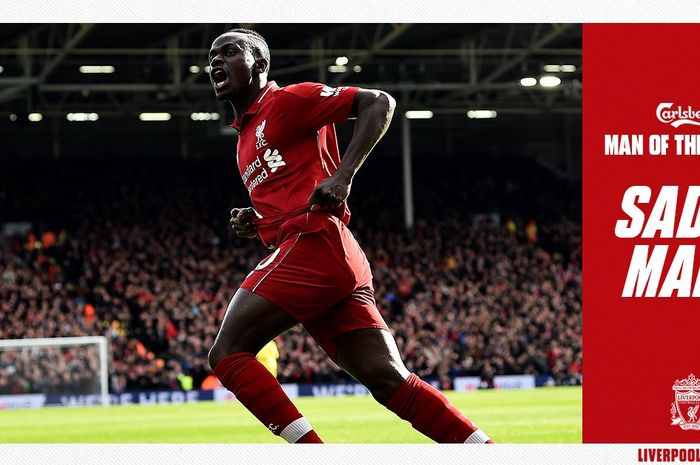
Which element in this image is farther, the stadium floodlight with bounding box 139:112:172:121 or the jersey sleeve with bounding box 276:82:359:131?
the stadium floodlight with bounding box 139:112:172:121

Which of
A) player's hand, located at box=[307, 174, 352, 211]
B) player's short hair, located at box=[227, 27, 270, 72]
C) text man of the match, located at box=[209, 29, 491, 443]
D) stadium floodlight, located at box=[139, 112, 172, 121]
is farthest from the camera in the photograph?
stadium floodlight, located at box=[139, 112, 172, 121]

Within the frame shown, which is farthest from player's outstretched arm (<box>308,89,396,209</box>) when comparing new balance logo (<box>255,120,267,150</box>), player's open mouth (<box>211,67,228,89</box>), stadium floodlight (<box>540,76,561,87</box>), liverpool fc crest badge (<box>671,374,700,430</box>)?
stadium floodlight (<box>540,76,561,87</box>)

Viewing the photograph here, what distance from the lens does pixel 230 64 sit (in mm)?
5863

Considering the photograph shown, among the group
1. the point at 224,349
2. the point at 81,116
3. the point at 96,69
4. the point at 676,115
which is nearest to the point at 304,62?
the point at 96,69

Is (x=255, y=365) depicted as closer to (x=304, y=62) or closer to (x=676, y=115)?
(x=676, y=115)

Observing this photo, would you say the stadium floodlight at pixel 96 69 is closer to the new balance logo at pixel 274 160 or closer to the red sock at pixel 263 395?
the new balance logo at pixel 274 160

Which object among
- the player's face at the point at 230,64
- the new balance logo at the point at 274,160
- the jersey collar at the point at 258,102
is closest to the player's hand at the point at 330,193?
the new balance logo at the point at 274,160

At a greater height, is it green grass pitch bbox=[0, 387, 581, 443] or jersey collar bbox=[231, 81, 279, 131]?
jersey collar bbox=[231, 81, 279, 131]

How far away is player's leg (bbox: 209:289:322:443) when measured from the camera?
5469 millimetres

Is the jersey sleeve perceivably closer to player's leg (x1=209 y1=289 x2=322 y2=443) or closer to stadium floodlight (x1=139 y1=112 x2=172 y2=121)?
player's leg (x1=209 y1=289 x2=322 y2=443)

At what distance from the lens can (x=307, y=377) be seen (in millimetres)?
28922

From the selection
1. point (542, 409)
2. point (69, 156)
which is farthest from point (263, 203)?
point (69, 156)

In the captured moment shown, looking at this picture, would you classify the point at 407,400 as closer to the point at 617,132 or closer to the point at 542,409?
the point at 617,132

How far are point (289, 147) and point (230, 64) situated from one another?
50 cm
